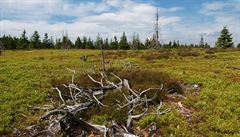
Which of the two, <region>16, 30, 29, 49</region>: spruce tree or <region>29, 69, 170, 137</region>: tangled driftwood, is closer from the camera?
<region>29, 69, 170, 137</region>: tangled driftwood

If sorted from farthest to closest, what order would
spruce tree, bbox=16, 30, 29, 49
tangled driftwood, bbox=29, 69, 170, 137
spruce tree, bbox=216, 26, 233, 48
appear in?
Answer: 1. spruce tree, bbox=16, 30, 29, 49
2. spruce tree, bbox=216, 26, 233, 48
3. tangled driftwood, bbox=29, 69, 170, 137

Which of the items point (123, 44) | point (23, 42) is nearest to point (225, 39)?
point (123, 44)

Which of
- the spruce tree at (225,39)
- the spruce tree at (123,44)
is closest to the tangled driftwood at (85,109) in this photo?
the spruce tree at (225,39)

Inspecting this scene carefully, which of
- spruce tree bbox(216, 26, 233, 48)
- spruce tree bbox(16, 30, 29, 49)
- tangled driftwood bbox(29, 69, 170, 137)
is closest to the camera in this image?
tangled driftwood bbox(29, 69, 170, 137)

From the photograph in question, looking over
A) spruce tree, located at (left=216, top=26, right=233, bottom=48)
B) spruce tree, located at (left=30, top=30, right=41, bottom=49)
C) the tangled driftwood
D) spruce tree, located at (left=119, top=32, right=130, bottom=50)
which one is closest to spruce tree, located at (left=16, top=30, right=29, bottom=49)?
spruce tree, located at (left=30, top=30, right=41, bottom=49)

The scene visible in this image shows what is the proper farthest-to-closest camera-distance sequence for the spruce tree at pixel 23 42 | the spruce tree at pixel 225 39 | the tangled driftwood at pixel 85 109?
the spruce tree at pixel 23 42 < the spruce tree at pixel 225 39 < the tangled driftwood at pixel 85 109

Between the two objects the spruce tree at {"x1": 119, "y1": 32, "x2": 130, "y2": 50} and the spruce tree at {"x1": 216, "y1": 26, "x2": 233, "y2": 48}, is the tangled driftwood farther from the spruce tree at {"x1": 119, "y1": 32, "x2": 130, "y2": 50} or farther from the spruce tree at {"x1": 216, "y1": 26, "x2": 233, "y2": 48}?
the spruce tree at {"x1": 119, "y1": 32, "x2": 130, "y2": 50}

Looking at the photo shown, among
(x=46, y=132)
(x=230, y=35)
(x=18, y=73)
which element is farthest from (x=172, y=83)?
(x=230, y=35)

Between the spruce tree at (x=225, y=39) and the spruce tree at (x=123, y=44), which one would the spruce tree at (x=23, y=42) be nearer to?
the spruce tree at (x=123, y=44)

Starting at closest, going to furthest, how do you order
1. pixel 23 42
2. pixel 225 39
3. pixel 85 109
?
pixel 85 109 → pixel 225 39 → pixel 23 42

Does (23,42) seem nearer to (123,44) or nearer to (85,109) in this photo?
(123,44)

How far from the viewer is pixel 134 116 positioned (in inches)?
534

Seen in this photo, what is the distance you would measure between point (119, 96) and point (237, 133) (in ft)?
17.8

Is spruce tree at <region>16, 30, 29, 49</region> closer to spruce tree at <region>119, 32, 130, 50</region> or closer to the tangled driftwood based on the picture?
spruce tree at <region>119, 32, 130, 50</region>
